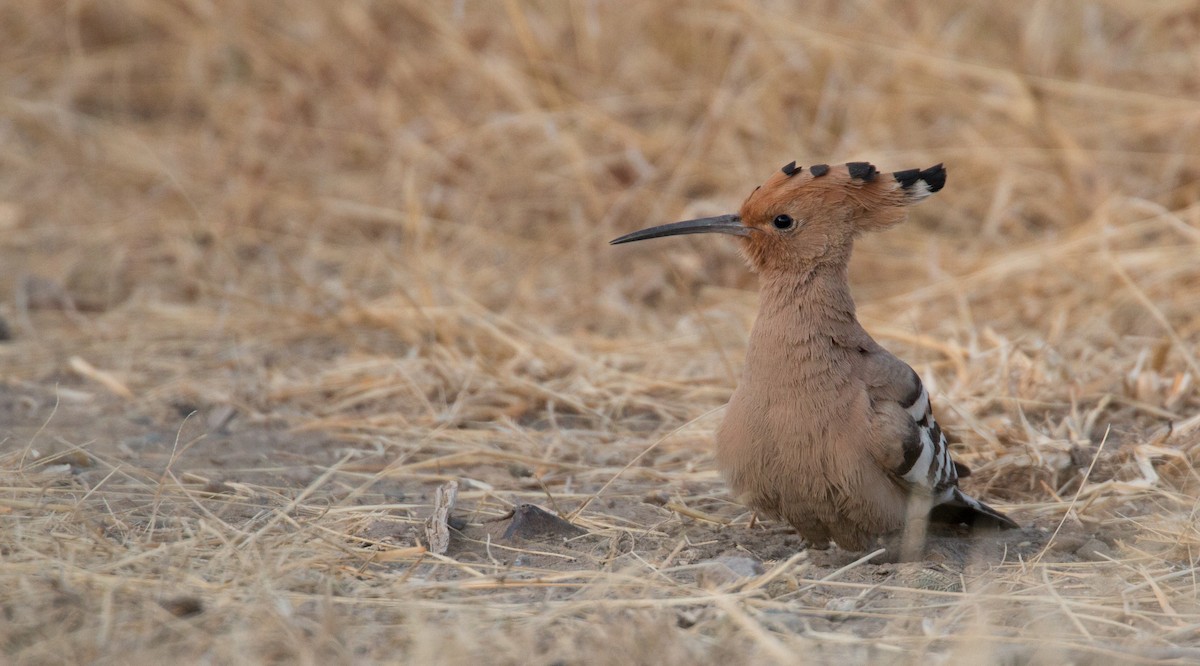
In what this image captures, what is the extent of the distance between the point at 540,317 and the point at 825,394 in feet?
7.23

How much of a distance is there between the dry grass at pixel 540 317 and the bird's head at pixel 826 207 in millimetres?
586

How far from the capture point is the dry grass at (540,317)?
250cm

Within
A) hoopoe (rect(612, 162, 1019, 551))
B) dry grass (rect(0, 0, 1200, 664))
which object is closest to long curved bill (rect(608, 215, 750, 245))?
hoopoe (rect(612, 162, 1019, 551))

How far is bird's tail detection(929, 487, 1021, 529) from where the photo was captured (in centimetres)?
307

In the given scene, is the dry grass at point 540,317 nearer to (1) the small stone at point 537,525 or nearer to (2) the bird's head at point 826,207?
(1) the small stone at point 537,525

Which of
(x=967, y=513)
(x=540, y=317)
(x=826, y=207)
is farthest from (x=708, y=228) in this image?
(x=540, y=317)

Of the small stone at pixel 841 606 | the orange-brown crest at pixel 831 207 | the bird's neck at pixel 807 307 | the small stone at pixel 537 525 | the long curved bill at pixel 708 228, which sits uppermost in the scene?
the orange-brown crest at pixel 831 207

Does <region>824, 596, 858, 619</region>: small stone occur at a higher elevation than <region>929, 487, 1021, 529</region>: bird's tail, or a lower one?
lower

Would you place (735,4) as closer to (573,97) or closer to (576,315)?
(573,97)

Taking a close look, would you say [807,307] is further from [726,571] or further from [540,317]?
[540,317]

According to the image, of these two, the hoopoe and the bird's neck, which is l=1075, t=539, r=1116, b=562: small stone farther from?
the bird's neck

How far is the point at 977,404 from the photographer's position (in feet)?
12.4

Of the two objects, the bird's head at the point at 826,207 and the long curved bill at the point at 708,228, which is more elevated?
the bird's head at the point at 826,207

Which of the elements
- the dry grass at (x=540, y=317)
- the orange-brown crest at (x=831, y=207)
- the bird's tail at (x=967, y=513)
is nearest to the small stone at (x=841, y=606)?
the dry grass at (x=540, y=317)
